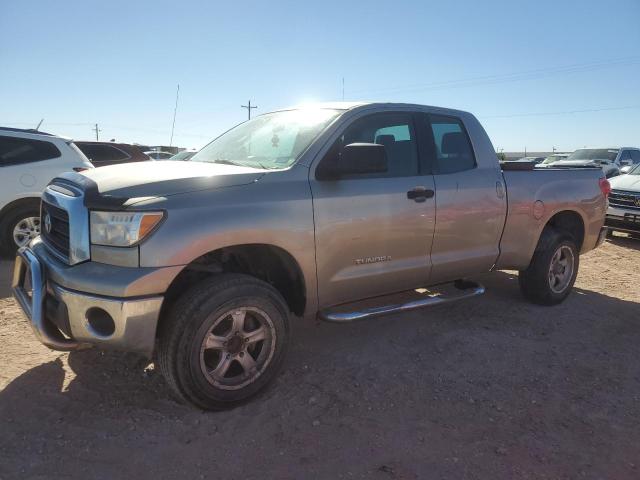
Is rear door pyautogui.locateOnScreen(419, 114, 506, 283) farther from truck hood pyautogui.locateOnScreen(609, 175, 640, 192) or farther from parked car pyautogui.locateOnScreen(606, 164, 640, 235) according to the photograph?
truck hood pyautogui.locateOnScreen(609, 175, 640, 192)

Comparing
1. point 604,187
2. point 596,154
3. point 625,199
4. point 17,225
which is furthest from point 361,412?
point 596,154

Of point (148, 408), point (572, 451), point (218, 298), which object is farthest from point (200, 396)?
point (572, 451)

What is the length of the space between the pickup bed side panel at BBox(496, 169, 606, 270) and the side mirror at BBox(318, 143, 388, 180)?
70.3 inches

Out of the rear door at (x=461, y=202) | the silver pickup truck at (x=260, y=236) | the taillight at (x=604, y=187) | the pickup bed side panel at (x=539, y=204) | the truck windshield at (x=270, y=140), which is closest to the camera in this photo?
the silver pickup truck at (x=260, y=236)

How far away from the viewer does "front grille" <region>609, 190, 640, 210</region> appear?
27.1 feet

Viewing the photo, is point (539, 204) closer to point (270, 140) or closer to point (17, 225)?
point (270, 140)

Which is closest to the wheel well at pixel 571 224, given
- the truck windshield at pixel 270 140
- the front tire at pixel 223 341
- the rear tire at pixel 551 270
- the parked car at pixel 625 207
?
the rear tire at pixel 551 270

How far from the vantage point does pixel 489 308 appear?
491cm

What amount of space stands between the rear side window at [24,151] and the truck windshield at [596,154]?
16724mm

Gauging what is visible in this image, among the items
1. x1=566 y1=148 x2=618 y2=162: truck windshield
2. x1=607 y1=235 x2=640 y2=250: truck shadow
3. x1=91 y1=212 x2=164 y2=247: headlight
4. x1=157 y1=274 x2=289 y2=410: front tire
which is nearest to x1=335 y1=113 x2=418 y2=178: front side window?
x1=157 y1=274 x2=289 y2=410: front tire

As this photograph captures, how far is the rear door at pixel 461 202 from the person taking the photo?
3.84 meters

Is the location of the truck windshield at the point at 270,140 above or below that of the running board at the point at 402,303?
above

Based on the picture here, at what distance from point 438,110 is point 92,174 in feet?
9.20

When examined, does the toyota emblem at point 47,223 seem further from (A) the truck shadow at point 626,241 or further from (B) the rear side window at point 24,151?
(A) the truck shadow at point 626,241
